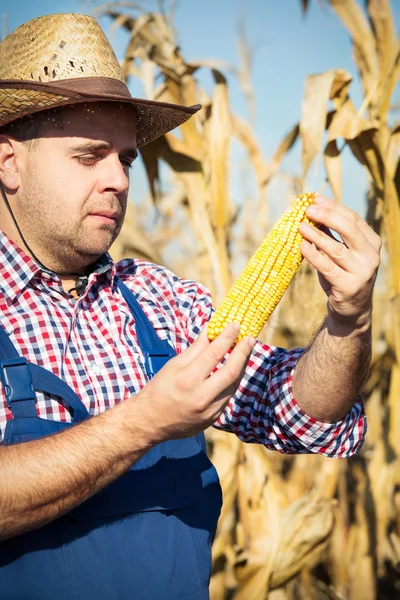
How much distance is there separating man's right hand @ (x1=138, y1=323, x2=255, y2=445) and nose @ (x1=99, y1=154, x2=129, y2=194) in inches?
24.1

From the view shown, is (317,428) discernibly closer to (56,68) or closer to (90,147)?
(90,147)

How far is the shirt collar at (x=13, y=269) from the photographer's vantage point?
6.31 feet

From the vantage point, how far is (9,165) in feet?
6.77

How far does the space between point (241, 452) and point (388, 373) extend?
0.98 m

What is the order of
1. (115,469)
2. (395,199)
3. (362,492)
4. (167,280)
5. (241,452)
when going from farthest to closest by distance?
(362,492)
(241,452)
(395,199)
(167,280)
(115,469)

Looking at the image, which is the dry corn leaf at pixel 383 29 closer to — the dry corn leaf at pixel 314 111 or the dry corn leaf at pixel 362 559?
the dry corn leaf at pixel 314 111

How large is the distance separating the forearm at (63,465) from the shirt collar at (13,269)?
491 millimetres

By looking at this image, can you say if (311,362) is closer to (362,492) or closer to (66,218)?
(66,218)

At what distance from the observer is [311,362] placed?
1887mm

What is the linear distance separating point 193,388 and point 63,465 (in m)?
0.34

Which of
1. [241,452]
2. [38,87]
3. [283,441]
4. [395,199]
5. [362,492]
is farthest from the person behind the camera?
[362,492]

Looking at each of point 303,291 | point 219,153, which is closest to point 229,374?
point 303,291

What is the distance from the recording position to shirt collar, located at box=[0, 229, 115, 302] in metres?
1.92

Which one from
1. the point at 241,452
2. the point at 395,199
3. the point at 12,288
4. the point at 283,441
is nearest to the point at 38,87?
the point at 12,288
